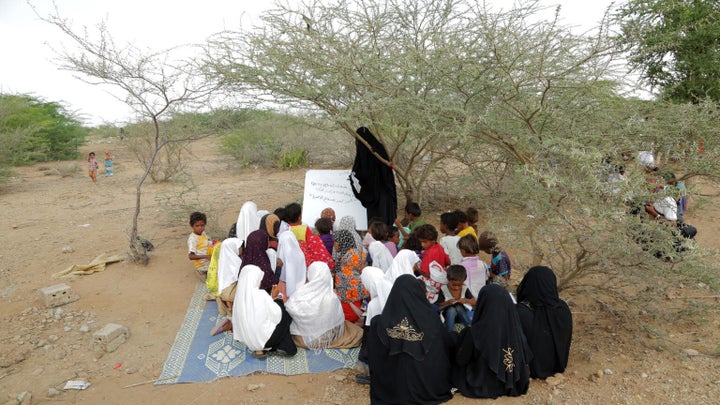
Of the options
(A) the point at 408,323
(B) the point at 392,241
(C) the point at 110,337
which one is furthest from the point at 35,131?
(A) the point at 408,323

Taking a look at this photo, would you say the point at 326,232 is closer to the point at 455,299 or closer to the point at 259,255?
the point at 259,255

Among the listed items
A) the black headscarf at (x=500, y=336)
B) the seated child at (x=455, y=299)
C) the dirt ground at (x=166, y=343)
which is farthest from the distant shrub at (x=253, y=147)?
the black headscarf at (x=500, y=336)

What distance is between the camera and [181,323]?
4133 millimetres

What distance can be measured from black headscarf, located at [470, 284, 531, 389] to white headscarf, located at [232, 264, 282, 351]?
1.62m

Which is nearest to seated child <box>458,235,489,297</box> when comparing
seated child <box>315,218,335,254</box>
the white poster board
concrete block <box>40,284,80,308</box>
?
seated child <box>315,218,335,254</box>

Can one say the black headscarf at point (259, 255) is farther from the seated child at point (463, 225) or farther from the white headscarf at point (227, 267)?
the seated child at point (463, 225)

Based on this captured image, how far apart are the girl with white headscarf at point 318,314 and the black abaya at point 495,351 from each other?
1.11m

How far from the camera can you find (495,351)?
2795mm

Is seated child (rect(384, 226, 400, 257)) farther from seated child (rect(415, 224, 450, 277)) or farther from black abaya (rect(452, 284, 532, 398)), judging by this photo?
black abaya (rect(452, 284, 532, 398))

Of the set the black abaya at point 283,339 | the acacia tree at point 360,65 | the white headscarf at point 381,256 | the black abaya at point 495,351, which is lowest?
the black abaya at point 283,339

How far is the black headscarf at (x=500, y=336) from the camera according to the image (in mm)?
2783

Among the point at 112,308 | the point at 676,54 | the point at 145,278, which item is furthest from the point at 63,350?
the point at 676,54

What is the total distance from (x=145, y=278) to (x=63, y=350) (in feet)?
4.81

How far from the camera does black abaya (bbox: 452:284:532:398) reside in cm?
279
